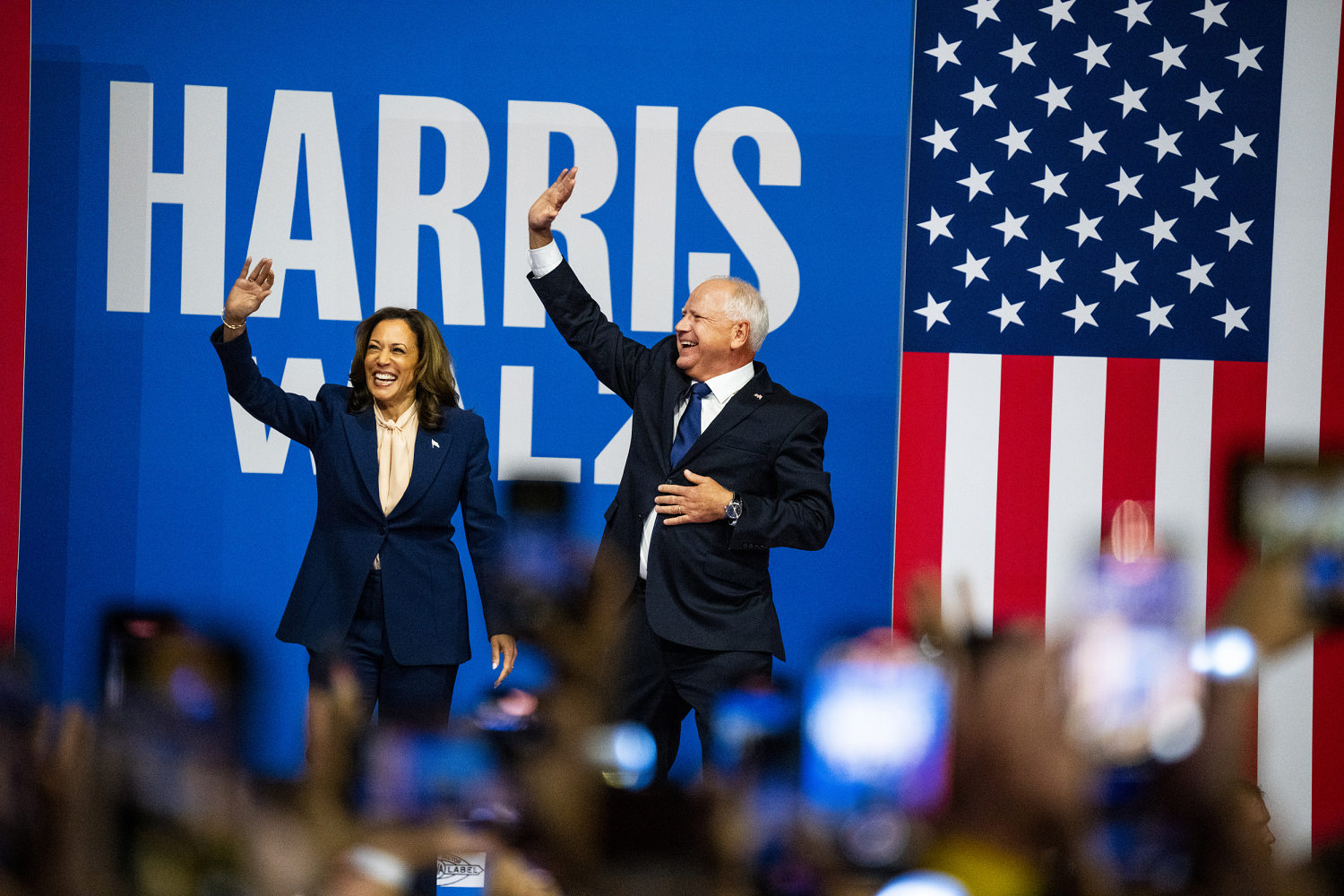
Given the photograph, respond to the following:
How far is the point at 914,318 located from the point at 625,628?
4.78 ft

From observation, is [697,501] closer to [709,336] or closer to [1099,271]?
[709,336]

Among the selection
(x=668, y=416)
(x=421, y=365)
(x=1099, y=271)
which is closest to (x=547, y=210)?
(x=421, y=365)

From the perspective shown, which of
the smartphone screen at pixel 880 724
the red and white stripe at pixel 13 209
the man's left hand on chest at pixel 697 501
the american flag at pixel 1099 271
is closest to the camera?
the smartphone screen at pixel 880 724

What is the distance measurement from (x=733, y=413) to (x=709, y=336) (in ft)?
0.75

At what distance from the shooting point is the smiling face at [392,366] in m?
2.77

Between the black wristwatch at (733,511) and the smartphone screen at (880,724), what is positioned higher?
the smartphone screen at (880,724)

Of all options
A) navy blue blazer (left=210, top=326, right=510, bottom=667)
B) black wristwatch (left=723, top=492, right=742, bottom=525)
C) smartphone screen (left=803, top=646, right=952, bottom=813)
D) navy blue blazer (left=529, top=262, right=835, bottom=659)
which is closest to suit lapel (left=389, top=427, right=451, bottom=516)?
navy blue blazer (left=210, top=326, right=510, bottom=667)

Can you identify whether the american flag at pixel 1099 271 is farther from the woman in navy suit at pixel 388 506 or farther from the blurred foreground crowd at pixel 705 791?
the blurred foreground crowd at pixel 705 791

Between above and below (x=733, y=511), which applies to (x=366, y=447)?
above

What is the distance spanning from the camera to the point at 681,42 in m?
3.36

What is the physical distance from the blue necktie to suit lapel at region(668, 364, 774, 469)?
2cm

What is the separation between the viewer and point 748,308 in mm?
2883

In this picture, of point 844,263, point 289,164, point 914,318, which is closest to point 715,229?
point 844,263

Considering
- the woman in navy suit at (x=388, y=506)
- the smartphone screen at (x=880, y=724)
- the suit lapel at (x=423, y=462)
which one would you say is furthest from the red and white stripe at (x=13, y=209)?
the smartphone screen at (x=880, y=724)
